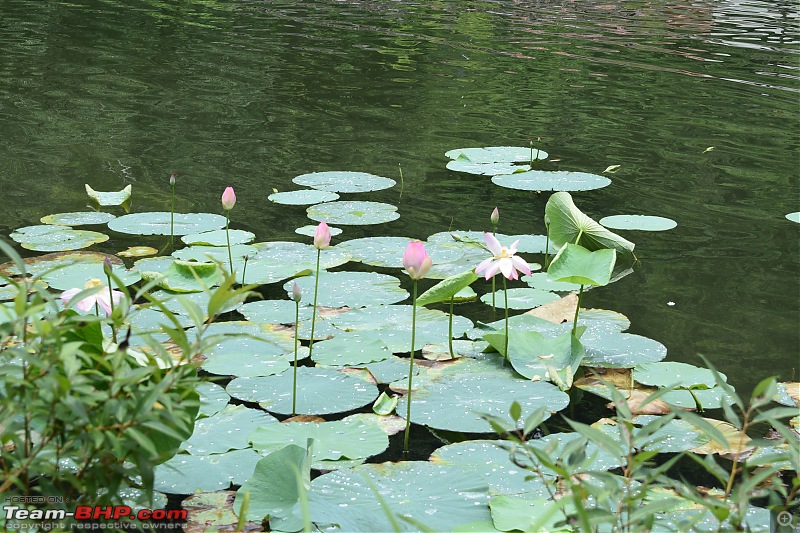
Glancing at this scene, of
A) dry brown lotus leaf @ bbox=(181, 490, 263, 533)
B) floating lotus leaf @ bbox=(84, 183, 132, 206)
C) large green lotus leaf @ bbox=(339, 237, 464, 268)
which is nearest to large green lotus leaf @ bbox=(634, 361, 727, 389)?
large green lotus leaf @ bbox=(339, 237, 464, 268)

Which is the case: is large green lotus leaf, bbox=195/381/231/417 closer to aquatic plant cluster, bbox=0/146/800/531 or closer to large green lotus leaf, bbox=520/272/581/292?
aquatic plant cluster, bbox=0/146/800/531

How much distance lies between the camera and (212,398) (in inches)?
80.0

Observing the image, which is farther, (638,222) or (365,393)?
(638,222)

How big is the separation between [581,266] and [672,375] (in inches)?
14.9

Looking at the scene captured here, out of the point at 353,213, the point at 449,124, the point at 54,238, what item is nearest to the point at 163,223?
→ the point at 54,238

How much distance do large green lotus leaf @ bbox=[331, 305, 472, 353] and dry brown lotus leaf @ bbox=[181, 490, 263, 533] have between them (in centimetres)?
77

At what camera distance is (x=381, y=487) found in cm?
167

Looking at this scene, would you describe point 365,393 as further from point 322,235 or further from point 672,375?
point 672,375

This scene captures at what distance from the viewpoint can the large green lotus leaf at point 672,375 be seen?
85.2 inches

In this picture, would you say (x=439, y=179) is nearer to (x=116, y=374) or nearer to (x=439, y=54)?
(x=116, y=374)

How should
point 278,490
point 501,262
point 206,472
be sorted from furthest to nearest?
point 501,262
point 206,472
point 278,490

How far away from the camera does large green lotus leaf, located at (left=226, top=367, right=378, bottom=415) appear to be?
2.03 meters

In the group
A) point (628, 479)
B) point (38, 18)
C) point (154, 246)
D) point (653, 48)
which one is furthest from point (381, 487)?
point (38, 18)

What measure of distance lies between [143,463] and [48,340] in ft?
0.66
